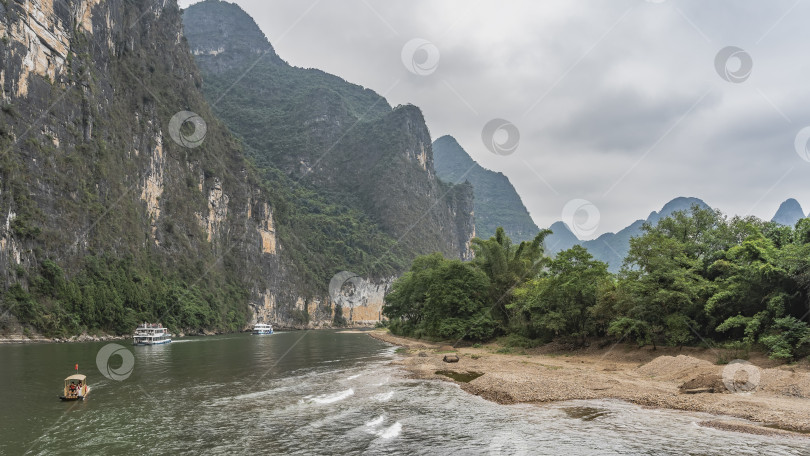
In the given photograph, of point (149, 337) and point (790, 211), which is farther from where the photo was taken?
point (790, 211)

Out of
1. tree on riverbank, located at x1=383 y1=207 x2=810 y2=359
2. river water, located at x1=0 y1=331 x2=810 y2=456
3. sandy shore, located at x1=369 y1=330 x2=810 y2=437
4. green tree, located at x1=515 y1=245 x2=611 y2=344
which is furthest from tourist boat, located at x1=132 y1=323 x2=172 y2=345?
green tree, located at x1=515 y1=245 x2=611 y2=344

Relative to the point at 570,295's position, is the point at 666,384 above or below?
below

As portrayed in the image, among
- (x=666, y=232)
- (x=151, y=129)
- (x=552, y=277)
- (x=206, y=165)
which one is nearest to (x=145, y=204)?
(x=151, y=129)

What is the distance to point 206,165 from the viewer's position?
142875mm

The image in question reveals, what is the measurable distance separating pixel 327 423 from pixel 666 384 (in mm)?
17514

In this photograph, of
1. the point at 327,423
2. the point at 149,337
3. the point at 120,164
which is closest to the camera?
the point at 327,423

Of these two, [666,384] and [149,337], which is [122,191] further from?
[666,384]

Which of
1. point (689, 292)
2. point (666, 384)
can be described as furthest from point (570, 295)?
point (666, 384)

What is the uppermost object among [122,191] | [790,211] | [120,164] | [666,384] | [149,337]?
[120,164]

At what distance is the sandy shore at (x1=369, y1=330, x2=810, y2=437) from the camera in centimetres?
1686

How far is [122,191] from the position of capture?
10362cm

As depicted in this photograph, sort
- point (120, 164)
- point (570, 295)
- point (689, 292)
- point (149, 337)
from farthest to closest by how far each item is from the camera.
A: point (120, 164)
point (149, 337)
point (570, 295)
point (689, 292)

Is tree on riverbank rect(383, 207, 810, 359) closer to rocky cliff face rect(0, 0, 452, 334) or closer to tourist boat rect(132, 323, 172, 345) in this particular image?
tourist boat rect(132, 323, 172, 345)

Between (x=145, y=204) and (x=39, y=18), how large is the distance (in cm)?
4351
